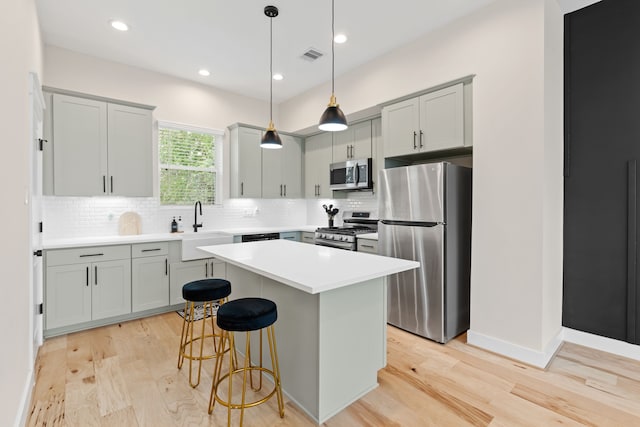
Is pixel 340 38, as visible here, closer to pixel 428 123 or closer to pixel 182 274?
pixel 428 123

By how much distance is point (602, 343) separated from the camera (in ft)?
9.35

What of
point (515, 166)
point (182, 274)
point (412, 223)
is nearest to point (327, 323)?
point (412, 223)

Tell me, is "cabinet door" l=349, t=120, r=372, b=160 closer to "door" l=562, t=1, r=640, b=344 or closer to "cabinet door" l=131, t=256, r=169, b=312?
"door" l=562, t=1, r=640, b=344

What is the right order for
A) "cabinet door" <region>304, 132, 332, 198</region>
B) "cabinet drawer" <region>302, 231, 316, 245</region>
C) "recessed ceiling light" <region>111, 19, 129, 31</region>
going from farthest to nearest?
"cabinet door" <region>304, 132, 332, 198</region> < "cabinet drawer" <region>302, 231, 316, 245</region> < "recessed ceiling light" <region>111, 19, 129, 31</region>

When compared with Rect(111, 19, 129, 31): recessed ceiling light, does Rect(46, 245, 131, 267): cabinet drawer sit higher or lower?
lower

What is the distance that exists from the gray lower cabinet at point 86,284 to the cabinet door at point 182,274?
46 cm

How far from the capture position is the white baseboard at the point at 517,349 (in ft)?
8.48

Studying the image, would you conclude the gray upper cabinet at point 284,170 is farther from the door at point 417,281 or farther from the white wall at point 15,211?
the white wall at point 15,211

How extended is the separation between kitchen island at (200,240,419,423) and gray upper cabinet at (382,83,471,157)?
5.23 feet

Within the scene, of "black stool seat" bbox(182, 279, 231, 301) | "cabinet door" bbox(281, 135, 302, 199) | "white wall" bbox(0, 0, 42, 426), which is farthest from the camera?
"cabinet door" bbox(281, 135, 302, 199)

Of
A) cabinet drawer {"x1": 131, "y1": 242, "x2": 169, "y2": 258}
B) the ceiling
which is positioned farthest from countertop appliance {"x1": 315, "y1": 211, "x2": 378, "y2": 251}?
the ceiling

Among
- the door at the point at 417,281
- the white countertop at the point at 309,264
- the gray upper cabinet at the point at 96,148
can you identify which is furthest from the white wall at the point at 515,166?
the gray upper cabinet at the point at 96,148

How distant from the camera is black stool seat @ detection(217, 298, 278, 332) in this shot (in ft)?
5.75

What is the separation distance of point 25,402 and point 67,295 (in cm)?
152
